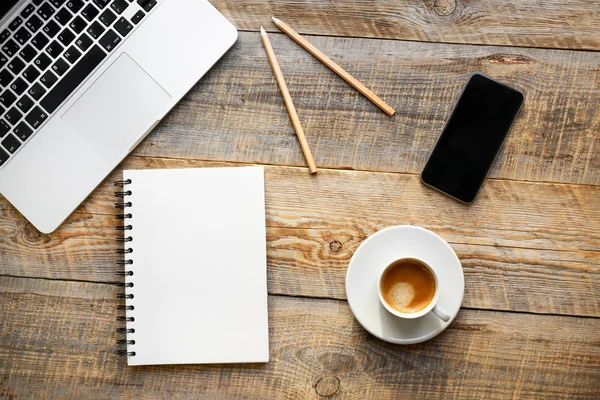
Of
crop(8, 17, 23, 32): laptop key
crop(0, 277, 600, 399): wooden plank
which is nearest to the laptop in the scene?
crop(8, 17, 23, 32): laptop key

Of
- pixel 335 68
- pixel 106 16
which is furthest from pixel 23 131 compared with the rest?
pixel 335 68

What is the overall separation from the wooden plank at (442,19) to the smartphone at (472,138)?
10 cm

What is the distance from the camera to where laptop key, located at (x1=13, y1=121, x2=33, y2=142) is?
84cm

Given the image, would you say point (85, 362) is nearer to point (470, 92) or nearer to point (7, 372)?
point (7, 372)

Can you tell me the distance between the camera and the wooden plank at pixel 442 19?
88 cm

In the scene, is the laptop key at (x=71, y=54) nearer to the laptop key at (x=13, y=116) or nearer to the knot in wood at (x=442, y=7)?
the laptop key at (x=13, y=116)

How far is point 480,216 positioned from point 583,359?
0.30 meters

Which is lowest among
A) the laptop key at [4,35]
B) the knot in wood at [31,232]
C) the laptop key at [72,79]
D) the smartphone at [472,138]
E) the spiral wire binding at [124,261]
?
the smartphone at [472,138]

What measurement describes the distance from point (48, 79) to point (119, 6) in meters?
0.17

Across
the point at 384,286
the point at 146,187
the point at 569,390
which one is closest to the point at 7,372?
the point at 146,187

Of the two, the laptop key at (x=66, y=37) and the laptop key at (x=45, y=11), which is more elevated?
the laptop key at (x=45, y=11)

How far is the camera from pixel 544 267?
0.88 m

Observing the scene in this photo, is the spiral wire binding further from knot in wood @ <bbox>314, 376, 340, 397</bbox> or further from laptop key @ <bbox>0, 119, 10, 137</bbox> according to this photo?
knot in wood @ <bbox>314, 376, 340, 397</bbox>

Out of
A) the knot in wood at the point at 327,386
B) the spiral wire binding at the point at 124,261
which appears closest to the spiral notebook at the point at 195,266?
the spiral wire binding at the point at 124,261
